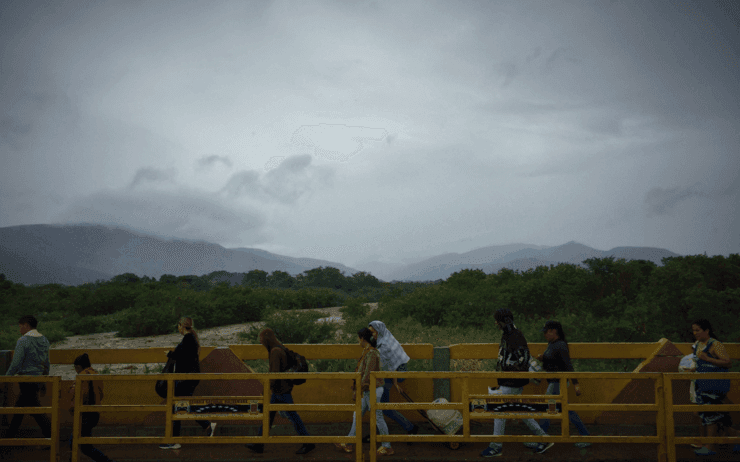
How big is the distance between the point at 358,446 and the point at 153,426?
3.95 meters

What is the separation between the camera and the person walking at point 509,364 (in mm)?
6227

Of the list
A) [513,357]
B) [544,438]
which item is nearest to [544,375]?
[513,357]

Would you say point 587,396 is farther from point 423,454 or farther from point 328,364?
point 328,364

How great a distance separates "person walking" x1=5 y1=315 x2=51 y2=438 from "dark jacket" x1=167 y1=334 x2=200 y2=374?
5.71ft

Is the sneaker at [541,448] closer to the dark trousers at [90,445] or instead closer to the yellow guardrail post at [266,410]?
the yellow guardrail post at [266,410]

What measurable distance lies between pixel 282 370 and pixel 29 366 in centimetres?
352

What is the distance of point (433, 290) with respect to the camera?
88.5 ft

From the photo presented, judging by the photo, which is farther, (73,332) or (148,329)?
(73,332)

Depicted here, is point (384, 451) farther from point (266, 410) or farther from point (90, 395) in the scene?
point (90, 395)

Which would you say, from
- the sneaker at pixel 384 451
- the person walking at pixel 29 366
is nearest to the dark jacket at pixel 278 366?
the sneaker at pixel 384 451

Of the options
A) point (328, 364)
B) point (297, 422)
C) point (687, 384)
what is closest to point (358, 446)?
point (297, 422)

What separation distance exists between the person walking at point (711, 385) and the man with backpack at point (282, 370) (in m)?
5.26

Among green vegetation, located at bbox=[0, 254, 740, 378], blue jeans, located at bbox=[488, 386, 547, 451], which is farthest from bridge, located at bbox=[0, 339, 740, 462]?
green vegetation, located at bbox=[0, 254, 740, 378]

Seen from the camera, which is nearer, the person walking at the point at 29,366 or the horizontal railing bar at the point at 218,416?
the horizontal railing bar at the point at 218,416
